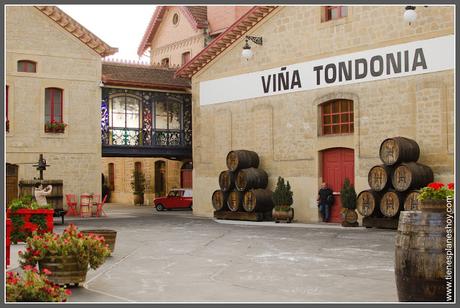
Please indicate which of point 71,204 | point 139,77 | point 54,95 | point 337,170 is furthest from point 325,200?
point 139,77

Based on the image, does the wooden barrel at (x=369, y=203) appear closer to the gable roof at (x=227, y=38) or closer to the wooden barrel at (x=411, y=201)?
the wooden barrel at (x=411, y=201)

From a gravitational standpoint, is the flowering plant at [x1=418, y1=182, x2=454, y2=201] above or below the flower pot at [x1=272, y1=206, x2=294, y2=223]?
above

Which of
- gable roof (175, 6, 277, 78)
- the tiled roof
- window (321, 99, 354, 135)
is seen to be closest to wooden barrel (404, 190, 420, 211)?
window (321, 99, 354, 135)

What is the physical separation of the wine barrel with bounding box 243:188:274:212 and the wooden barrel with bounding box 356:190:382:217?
446 cm

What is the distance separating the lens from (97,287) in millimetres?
10273

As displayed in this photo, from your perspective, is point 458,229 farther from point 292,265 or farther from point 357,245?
point 357,245

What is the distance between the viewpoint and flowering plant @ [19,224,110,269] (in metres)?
9.92

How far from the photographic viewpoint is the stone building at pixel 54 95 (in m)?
27.5

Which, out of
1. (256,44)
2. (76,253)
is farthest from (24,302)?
(256,44)

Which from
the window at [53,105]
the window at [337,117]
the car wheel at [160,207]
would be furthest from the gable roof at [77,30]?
the window at [337,117]

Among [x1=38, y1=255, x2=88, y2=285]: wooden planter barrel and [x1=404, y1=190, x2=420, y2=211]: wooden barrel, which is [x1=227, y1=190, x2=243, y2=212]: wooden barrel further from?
[x1=38, y1=255, x2=88, y2=285]: wooden planter barrel

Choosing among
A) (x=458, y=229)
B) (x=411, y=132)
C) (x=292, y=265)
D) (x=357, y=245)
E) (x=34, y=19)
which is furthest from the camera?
(x=34, y=19)

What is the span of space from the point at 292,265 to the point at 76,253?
4.30 meters

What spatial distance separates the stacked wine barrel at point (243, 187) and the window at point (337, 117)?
281 cm
